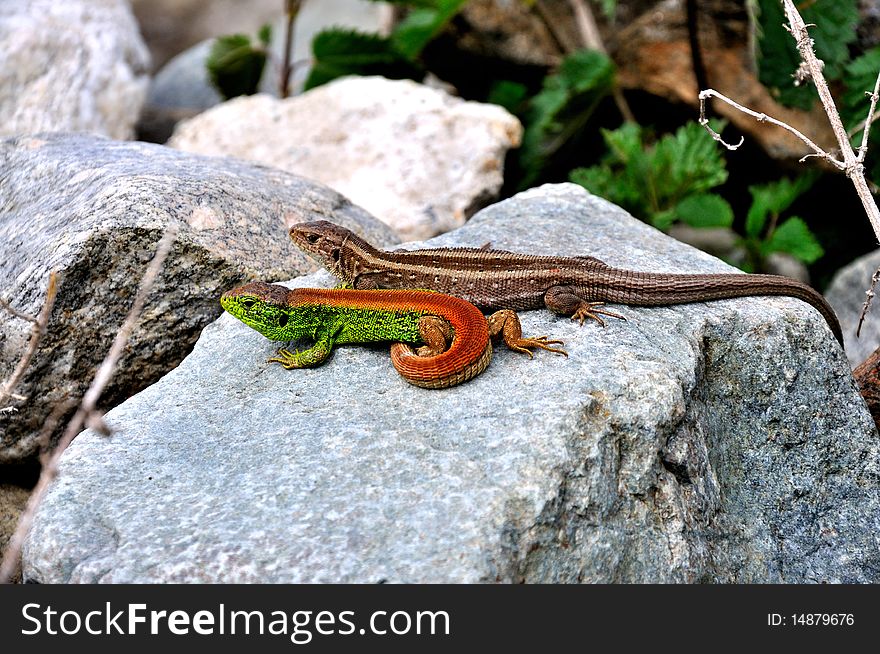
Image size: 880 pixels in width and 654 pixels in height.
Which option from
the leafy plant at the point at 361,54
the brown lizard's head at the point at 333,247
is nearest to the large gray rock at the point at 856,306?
the brown lizard's head at the point at 333,247

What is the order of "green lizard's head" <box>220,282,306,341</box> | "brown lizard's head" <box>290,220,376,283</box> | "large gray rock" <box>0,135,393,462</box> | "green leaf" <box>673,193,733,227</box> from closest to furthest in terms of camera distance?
"green lizard's head" <box>220,282,306,341</box> < "large gray rock" <box>0,135,393,462</box> < "brown lizard's head" <box>290,220,376,283</box> < "green leaf" <box>673,193,733,227</box>

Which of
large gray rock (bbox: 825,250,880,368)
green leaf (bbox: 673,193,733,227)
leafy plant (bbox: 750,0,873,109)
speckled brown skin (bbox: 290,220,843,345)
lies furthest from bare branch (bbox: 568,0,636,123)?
speckled brown skin (bbox: 290,220,843,345)

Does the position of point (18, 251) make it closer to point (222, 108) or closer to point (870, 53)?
point (222, 108)

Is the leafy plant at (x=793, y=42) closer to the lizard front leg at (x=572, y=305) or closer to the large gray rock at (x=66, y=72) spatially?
the lizard front leg at (x=572, y=305)

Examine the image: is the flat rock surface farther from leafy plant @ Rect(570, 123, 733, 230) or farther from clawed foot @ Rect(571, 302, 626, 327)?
clawed foot @ Rect(571, 302, 626, 327)

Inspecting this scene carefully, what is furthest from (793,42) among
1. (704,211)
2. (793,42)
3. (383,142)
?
(383,142)

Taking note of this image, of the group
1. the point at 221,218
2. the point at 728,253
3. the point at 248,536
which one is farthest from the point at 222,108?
the point at 248,536

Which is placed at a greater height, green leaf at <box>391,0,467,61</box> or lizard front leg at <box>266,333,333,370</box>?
lizard front leg at <box>266,333,333,370</box>
